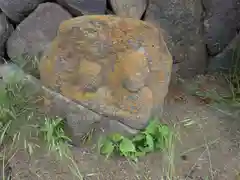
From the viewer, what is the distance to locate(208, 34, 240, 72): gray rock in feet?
9.16

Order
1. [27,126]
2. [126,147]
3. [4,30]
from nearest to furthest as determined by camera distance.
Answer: [126,147] < [27,126] < [4,30]

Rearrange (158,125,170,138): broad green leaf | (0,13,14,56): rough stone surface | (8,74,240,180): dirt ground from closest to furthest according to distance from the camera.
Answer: (8,74,240,180): dirt ground
(158,125,170,138): broad green leaf
(0,13,14,56): rough stone surface

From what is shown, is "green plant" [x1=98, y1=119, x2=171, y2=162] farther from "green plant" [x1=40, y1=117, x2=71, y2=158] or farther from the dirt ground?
"green plant" [x1=40, y1=117, x2=71, y2=158]

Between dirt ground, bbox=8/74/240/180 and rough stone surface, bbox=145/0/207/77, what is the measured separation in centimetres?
52

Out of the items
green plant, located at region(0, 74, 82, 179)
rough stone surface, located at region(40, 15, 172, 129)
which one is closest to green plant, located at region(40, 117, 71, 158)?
green plant, located at region(0, 74, 82, 179)

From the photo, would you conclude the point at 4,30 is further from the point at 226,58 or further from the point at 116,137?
the point at 226,58

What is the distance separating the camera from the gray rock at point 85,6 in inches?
102

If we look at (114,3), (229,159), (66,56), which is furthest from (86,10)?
(229,159)

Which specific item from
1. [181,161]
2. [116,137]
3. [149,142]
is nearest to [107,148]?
[116,137]

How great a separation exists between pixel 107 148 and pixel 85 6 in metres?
0.93

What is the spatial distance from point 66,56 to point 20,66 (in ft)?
1.90

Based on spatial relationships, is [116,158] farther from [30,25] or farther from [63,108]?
[30,25]

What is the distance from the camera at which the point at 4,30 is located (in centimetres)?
272

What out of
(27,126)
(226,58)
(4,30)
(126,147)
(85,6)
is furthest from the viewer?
(226,58)
